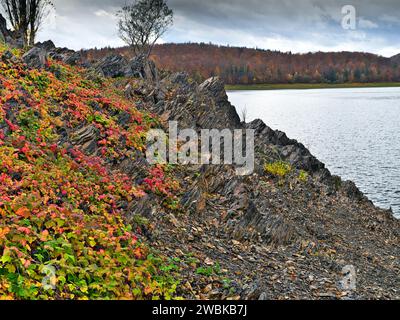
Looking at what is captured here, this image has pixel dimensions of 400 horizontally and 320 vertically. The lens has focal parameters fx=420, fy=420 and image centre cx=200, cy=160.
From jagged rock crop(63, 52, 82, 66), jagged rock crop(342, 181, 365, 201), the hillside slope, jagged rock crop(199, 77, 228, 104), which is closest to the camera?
the hillside slope

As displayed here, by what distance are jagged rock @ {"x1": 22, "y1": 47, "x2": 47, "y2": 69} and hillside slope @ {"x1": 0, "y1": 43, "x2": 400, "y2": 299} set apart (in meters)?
0.07

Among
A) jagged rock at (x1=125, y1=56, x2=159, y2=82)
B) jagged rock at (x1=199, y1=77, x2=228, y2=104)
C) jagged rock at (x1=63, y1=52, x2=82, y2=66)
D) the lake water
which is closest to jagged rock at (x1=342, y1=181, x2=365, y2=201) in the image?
the lake water

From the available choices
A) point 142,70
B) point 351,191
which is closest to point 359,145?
point 351,191

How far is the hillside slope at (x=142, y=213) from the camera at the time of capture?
9602mm

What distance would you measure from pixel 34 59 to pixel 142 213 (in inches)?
446

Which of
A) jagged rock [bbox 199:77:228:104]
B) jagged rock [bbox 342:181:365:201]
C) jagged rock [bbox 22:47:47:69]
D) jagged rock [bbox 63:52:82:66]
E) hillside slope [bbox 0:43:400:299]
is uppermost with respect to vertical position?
jagged rock [bbox 63:52:82:66]

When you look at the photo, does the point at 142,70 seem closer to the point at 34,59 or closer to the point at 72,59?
the point at 72,59

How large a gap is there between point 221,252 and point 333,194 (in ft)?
47.2

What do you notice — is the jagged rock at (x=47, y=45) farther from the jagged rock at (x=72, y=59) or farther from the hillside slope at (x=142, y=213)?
the jagged rock at (x=72, y=59)

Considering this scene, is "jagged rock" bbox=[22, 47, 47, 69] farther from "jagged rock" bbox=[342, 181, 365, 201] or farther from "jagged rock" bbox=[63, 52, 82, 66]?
"jagged rock" bbox=[342, 181, 365, 201]

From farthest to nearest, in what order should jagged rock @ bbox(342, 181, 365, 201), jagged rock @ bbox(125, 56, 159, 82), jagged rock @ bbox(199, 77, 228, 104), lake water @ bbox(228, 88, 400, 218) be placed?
1. lake water @ bbox(228, 88, 400, 218)
2. jagged rock @ bbox(199, 77, 228, 104)
3. jagged rock @ bbox(342, 181, 365, 201)
4. jagged rock @ bbox(125, 56, 159, 82)

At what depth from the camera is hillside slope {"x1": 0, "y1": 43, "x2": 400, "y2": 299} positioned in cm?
960
